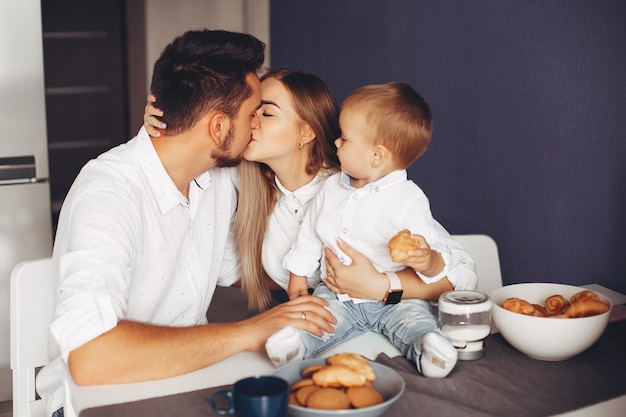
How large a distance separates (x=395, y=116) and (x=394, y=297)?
40 centimetres

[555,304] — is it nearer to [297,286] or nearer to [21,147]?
[297,286]

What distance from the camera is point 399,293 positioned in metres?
1.62

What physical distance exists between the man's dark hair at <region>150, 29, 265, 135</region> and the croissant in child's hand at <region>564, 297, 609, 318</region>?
2.78ft

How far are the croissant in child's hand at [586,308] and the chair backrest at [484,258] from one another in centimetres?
55

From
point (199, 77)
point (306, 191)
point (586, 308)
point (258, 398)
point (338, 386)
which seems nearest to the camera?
point (258, 398)

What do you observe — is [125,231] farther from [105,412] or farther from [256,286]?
[256,286]

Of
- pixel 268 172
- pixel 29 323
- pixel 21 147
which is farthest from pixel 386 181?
pixel 21 147

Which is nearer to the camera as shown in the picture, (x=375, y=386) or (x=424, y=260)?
(x=375, y=386)

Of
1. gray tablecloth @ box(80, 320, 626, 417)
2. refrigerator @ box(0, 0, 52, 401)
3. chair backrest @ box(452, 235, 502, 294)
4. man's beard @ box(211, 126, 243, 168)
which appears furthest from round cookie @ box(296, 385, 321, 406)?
refrigerator @ box(0, 0, 52, 401)

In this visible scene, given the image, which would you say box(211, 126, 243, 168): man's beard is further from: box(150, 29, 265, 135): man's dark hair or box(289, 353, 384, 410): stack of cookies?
box(289, 353, 384, 410): stack of cookies

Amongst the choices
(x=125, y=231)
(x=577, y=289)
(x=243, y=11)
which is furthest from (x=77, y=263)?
(x=243, y=11)

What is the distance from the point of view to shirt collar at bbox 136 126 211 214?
170 cm

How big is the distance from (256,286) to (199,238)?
0.23 m

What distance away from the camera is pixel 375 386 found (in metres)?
1.23
